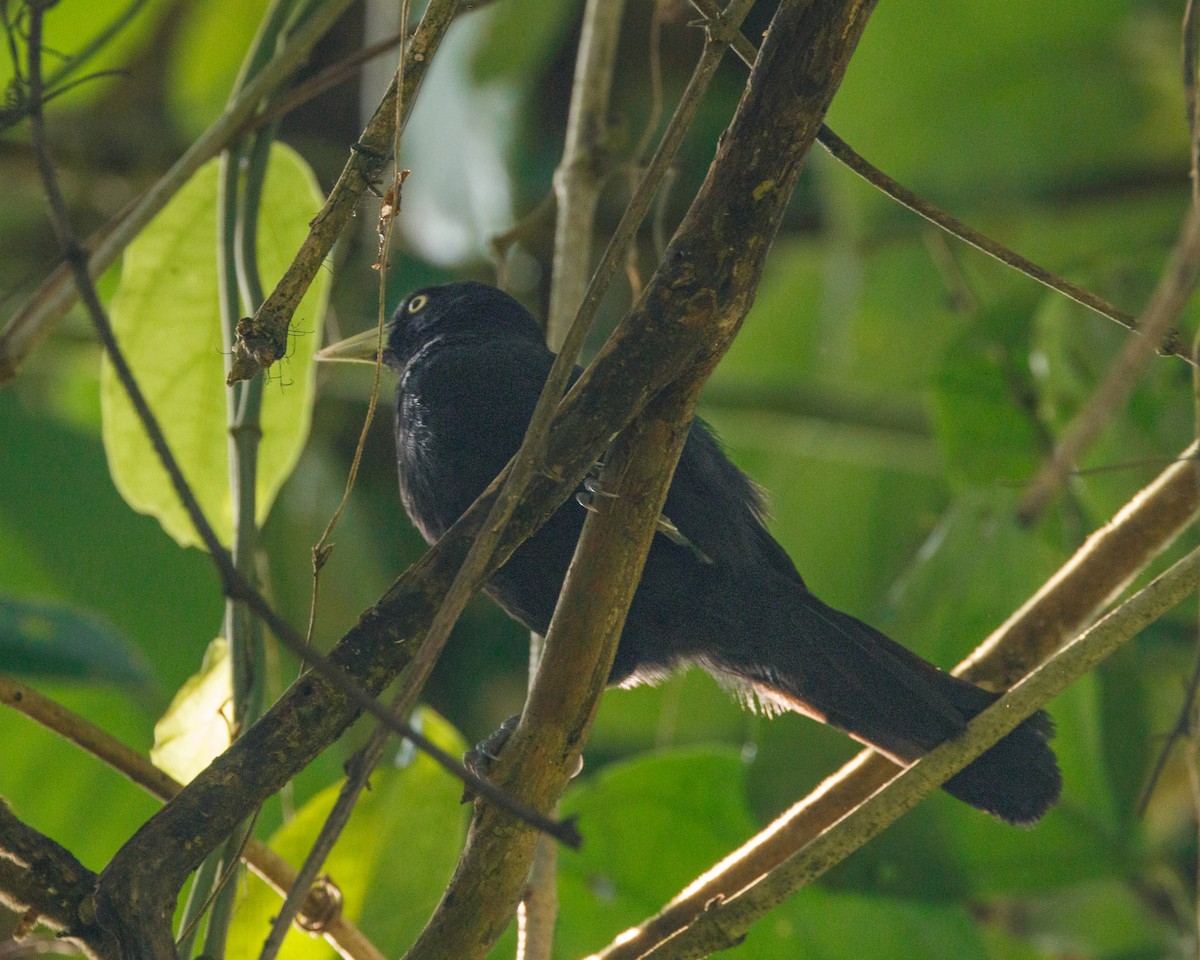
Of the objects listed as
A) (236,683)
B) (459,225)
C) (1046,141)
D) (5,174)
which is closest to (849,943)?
(236,683)

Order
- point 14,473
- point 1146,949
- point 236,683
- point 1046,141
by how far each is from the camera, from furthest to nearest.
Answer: point 1046,141, point 1146,949, point 14,473, point 236,683

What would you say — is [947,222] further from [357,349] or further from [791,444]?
[791,444]

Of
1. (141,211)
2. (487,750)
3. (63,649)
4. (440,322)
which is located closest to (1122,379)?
(487,750)

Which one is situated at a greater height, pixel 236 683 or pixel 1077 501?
pixel 1077 501

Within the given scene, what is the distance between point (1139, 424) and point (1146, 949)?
1.80 metres

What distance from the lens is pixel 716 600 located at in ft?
9.28

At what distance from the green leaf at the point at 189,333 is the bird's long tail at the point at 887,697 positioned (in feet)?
3.66

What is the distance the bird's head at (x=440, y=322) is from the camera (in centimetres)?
365

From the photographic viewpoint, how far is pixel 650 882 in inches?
133

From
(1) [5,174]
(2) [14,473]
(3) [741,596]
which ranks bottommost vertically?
(3) [741,596]

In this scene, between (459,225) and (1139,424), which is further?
(459,225)

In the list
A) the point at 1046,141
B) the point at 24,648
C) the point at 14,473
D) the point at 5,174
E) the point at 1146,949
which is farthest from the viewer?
the point at 5,174

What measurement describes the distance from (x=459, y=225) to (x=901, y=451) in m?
1.68

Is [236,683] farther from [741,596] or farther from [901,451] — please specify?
[901,451]
